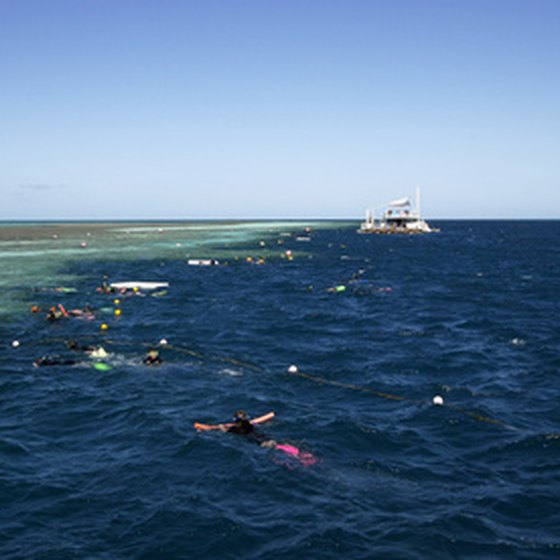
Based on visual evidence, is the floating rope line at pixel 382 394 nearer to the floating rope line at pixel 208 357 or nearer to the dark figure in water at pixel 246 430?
the floating rope line at pixel 208 357

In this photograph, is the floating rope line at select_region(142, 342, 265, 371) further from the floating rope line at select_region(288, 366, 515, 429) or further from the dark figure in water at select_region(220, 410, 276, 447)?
the dark figure in water at select_region(220, 410, 276, 447)

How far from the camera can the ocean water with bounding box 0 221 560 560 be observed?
15.4 meters

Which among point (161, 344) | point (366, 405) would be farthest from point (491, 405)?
point (161, 344)

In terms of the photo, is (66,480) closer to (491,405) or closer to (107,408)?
(107,408)

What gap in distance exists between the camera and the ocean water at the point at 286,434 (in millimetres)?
15445

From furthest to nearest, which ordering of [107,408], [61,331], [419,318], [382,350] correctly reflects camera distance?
[419,318] → [61,331] → [382,350] → [107,408]

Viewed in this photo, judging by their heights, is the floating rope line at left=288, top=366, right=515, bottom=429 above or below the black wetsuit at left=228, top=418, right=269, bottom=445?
below

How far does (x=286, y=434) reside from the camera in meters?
22.0

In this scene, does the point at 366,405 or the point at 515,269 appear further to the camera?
the point at 515,269

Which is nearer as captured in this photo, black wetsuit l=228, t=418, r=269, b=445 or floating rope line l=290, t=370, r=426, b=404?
black wetsuit l=228, t=418, r=269, b=445

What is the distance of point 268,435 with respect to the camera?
21953mm

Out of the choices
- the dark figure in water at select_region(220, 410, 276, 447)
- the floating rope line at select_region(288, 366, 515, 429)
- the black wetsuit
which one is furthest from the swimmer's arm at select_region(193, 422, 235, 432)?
the floating rope line at select_region(288, 366, 515, 429)

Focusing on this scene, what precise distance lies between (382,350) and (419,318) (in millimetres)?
11374

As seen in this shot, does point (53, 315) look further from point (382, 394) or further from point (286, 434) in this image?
point (286, 434)
